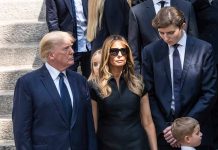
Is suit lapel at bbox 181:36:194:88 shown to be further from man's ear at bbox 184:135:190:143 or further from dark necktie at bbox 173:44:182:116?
man's ear at bbox 184:135:190:143

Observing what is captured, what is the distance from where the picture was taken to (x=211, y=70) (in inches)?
194

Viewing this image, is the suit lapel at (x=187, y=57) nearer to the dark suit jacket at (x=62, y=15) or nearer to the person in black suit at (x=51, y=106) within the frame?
the person in black suit at (x=51, y=106)

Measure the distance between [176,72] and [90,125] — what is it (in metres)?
0.88

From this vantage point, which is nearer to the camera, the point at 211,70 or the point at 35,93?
the point at 35,93

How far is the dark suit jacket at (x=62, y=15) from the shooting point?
247 inches

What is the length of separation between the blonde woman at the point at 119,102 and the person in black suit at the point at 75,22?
1.49 m

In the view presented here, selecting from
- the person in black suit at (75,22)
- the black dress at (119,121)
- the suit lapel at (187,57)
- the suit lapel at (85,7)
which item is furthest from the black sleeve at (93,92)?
the suit lapel at (85,7)

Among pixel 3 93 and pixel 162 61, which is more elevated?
pixel 162 61

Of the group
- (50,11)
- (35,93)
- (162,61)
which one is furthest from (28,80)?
(50,11)

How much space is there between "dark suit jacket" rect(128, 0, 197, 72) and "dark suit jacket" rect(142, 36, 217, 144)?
1.33 ft

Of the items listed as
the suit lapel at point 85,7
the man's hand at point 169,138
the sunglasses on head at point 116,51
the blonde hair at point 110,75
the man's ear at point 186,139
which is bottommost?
the man's hand at point 169,138

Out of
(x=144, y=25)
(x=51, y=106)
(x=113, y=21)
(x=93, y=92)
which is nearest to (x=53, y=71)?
(x=51, y=106)

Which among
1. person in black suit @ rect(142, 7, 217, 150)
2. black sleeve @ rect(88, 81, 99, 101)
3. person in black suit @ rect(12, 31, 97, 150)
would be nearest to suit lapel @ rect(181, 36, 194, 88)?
person in black suit @ rect(142, 7, 217, 150)

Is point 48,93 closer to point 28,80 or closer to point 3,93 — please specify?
point 28,80
